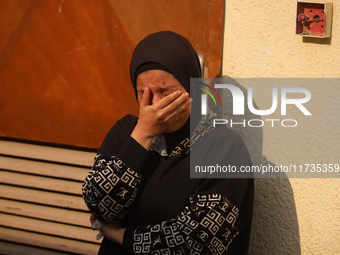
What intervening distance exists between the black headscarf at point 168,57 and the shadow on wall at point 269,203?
0.52 m

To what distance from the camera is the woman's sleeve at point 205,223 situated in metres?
1.98

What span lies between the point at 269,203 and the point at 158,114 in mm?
1004

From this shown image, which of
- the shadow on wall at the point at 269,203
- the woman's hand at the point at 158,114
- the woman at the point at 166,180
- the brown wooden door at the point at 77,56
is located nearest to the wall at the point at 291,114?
the shadow on wall at the point at 269,203

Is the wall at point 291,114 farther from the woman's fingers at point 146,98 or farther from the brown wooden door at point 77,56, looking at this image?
the woman's fingers at point 146,98

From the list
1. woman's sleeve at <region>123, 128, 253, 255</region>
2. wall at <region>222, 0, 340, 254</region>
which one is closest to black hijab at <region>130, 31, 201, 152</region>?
woman's sleeve at <region>123, 128, 253, 255</region>

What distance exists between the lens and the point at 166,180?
2125 millimetres

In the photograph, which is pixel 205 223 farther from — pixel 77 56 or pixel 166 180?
pixel 77 56

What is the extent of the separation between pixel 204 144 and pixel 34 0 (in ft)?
5.33

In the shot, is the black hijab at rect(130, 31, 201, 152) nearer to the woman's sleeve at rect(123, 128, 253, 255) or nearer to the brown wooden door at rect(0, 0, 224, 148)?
the woman's sleeve at rect(123, 128, 253, 255)

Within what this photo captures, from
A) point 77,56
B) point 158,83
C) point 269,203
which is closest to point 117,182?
point 158,83

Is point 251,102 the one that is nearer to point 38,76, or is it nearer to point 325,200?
point 325,200

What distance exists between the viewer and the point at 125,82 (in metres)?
2.88

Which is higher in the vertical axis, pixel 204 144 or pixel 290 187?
pixel 204 144

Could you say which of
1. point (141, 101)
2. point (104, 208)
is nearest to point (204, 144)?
point (141, 101)
